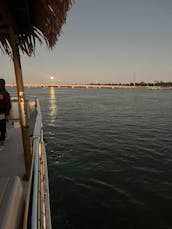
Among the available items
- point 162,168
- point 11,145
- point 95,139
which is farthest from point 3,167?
point 95,139

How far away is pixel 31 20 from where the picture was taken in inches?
164

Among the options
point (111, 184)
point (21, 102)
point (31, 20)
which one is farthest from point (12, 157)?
point (111, 184)

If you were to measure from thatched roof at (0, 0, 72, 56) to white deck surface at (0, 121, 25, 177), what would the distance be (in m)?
2.64

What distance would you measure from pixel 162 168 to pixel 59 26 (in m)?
7.69

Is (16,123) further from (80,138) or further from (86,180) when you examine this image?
(80,138)

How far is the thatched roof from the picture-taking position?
11.1ft

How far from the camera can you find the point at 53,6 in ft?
10.9

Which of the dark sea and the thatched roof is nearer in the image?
the thatched roof

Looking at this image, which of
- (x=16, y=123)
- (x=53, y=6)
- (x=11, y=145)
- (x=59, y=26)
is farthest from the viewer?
(x=16, y=123)

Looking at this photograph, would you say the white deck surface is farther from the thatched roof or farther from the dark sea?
the thatched roof

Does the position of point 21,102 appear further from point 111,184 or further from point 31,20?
point 111,184

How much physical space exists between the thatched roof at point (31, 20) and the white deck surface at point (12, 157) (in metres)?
2.64

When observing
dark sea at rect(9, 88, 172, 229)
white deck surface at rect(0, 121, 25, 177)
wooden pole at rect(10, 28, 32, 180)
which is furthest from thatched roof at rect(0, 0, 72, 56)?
dark sea at rect(9, 88, 172, 229)

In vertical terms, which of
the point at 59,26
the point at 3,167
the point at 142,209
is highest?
the point at 59,26
